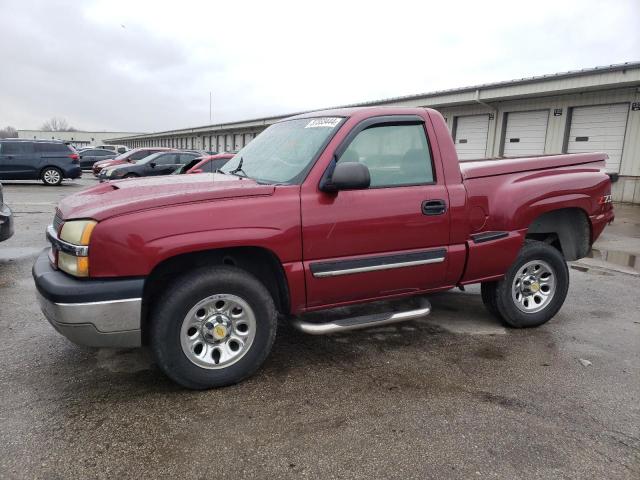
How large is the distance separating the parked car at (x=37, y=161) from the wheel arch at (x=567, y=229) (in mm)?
18677

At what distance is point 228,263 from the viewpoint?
3436 mm

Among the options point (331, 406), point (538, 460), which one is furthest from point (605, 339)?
point (331, 406)

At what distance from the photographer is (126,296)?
2867mm

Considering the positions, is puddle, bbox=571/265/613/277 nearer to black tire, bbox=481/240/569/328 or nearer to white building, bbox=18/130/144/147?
black tire, bbox=481/240/569/328

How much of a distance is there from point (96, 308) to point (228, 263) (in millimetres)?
925

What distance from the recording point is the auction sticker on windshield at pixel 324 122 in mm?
3648

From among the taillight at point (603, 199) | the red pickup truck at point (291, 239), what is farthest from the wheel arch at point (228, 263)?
the taillight at point (603, 199)

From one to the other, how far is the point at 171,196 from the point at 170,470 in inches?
61.8

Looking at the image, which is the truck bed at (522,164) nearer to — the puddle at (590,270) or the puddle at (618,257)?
the puddle at (590,270)

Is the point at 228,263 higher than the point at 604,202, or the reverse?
the point at 604,202

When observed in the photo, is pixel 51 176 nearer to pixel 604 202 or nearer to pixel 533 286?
pixel 533 286

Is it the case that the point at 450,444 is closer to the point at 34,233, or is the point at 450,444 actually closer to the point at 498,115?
the point at 34,233

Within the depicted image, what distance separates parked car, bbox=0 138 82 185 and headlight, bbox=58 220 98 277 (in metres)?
17.9

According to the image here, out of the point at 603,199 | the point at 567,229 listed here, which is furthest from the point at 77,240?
the point at 603,199
